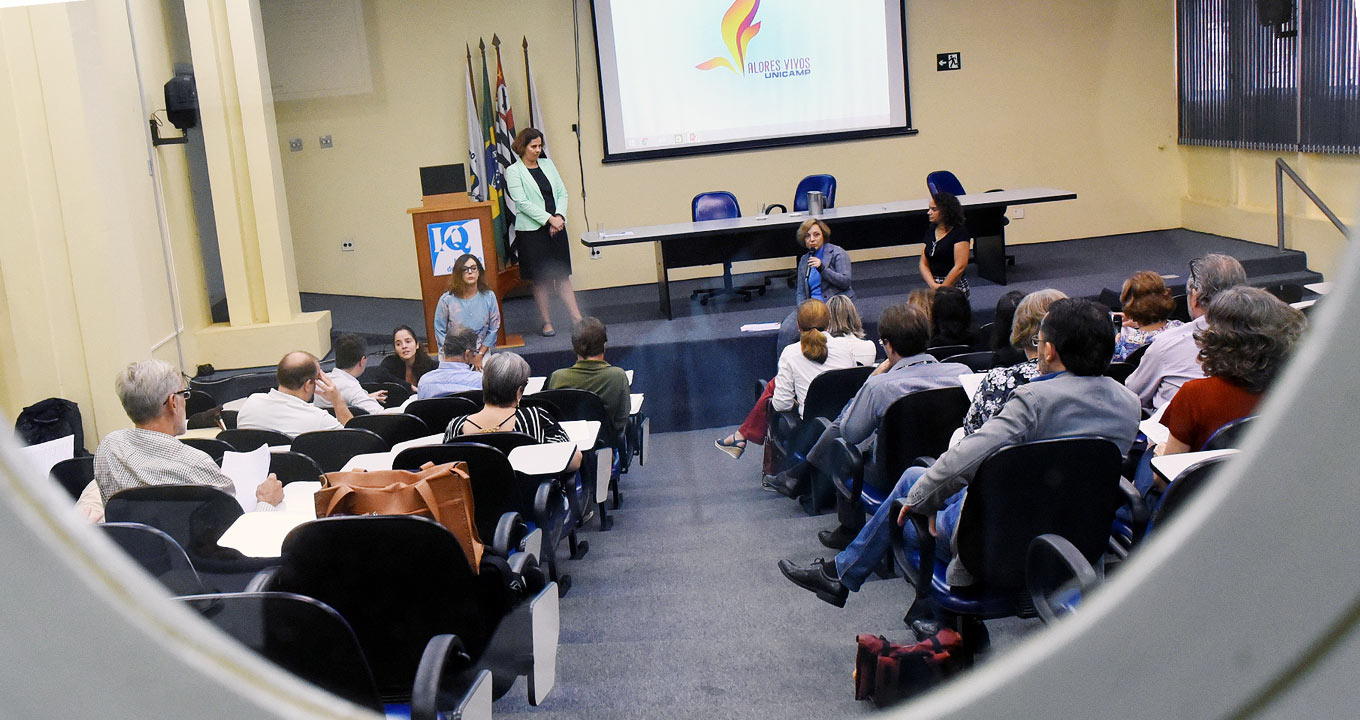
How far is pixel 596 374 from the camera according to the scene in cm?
398

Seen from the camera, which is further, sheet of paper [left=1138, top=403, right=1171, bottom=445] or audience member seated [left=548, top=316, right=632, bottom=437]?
audience member seated [left=548, top=316, right=632, bottom=437]

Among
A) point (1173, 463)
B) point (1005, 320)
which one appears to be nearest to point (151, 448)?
point (1173, 463)

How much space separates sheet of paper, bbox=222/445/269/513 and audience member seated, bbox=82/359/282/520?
0.02 m

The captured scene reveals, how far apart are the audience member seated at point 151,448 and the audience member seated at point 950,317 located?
2.81m

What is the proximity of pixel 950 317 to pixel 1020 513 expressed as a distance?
225 centimetres

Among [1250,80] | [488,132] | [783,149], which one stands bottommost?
[783,149]

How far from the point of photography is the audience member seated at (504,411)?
3.01 metres

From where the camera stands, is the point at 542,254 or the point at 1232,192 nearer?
the point at 542,254

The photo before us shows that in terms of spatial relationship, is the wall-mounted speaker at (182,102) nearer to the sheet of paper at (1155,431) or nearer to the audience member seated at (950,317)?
the audience member seated at (950,317)

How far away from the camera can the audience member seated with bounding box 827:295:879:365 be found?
407cm

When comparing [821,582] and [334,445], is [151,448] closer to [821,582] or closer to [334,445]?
[334,445]

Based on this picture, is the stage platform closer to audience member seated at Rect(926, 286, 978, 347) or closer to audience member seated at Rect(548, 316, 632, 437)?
audience member seated at Rect(926, 286, 978, 347)

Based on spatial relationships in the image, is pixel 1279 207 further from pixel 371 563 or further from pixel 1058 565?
pixel 371 563

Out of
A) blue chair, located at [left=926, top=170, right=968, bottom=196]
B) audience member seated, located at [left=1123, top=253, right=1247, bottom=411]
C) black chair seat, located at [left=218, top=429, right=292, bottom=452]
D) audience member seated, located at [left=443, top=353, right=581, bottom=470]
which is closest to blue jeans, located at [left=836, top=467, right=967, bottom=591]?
audience member seated, located at [left=1123, top=253, right=1247, bottom=411]
